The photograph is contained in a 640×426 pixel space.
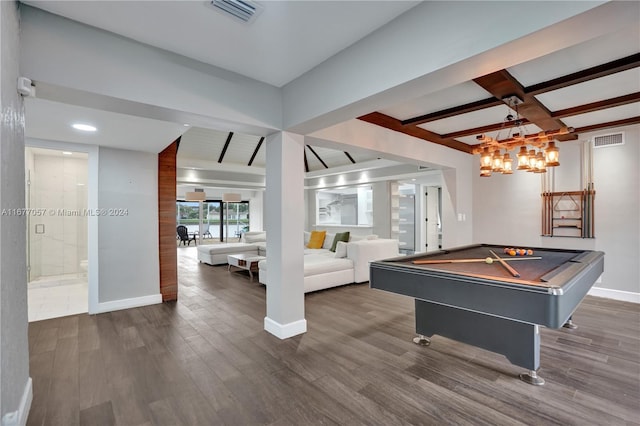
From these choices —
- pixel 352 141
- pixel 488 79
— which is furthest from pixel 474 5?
pixel 352 141

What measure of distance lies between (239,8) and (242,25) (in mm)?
181

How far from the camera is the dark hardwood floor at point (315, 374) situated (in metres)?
1.95

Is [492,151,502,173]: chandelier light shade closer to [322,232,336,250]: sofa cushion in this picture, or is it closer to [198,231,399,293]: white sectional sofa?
[198,231,399,293]: white sectional sofa

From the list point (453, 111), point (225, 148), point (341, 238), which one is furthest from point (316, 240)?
point (453, 111)

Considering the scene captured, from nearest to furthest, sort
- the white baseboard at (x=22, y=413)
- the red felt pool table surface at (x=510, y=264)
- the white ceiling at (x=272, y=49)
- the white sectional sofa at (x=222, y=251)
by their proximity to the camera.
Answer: the white baseboard at (x=22, y=413) → the white ceiling at (x=272, y=49) → the red felt pool table surface at (x=510, y=264) → the white sectional sofa at (x=222, y=251)

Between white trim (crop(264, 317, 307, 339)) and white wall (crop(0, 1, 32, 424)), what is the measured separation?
1928 mm

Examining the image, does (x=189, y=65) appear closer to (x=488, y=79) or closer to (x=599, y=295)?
(x=488, y=79)

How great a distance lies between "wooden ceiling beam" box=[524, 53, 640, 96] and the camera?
2.50 m

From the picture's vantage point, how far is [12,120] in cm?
169

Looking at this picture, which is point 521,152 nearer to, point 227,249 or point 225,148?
point 225,148

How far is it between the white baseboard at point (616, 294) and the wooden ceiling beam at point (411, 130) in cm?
306

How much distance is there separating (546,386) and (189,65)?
3865 millimetres

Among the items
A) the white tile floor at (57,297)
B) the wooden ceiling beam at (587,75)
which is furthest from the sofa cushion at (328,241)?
the wooden ceiling beam at (587,75)

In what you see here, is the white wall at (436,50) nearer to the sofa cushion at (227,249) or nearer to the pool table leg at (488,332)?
the pool table leg at (488,332)
